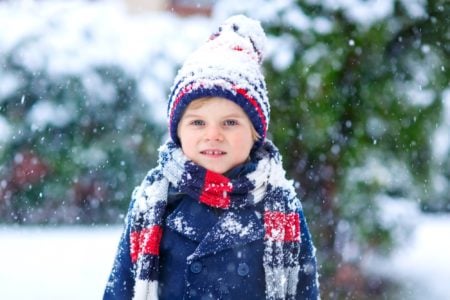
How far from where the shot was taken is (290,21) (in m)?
4.25

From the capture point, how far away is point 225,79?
88.8 inches

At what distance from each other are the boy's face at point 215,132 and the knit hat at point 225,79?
1.1 inches

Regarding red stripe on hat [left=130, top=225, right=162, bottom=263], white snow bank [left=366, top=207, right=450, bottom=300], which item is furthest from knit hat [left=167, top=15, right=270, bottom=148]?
white snow bank [left=366, top=207, right=450, bottom=300]

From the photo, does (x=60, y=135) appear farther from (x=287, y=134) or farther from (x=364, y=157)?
(x=364, y=157)

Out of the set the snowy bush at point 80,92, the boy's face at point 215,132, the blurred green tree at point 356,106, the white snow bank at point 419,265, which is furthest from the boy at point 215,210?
the snowy bush at point 80,92

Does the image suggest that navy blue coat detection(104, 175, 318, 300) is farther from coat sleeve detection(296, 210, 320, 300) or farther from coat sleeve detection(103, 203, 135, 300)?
coat sleeve detection(296, 210, 320, 300)

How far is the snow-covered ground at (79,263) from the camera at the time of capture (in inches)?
188

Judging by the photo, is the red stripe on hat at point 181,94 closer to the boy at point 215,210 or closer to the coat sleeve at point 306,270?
the boy at point 215,210

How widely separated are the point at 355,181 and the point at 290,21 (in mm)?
1020

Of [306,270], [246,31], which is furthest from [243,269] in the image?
[246,31]

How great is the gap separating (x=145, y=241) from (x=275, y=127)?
2029mm

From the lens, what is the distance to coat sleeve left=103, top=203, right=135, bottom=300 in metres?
2.31

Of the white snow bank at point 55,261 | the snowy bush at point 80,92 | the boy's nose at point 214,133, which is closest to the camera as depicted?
the boy's nose at point 214,133

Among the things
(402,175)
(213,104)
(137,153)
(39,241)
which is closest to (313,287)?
(213,104)
